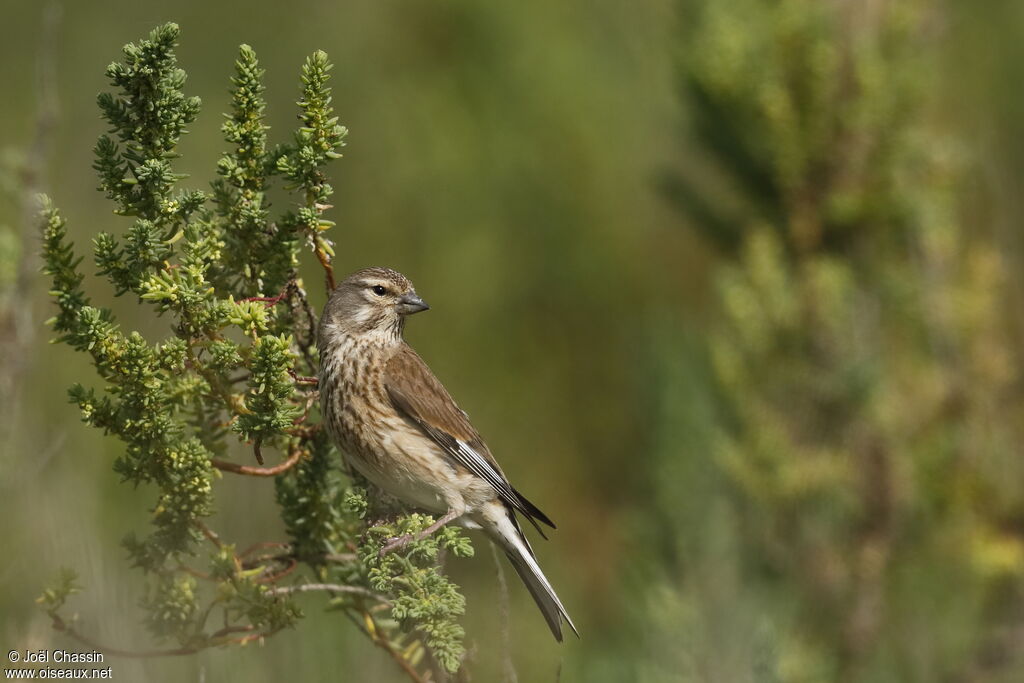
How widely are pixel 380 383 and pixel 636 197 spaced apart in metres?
5.41

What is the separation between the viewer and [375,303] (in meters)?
3.98

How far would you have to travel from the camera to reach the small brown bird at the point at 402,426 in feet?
11.7

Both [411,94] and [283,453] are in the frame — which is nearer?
[283,453]

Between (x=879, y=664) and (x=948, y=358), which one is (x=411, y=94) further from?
(x=879, y=664)

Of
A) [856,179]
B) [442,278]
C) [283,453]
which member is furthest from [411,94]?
[283,453]

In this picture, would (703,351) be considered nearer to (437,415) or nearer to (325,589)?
(437,415)

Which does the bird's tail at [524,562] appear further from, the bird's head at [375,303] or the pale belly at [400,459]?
the bird's head at [375,303]

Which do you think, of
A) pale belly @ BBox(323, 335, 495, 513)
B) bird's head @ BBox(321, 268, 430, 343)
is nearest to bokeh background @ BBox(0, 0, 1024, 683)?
pale belly @ BBox(323, 335, 495, 513)

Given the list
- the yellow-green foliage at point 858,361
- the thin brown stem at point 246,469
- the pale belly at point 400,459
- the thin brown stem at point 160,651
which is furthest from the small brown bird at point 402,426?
the yellow-green foliage at point 858,361

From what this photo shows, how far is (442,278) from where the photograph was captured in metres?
8.37

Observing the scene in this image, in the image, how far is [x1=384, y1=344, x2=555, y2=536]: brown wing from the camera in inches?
152

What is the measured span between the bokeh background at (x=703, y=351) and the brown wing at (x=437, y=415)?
579mm

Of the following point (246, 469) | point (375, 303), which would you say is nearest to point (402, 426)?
point (375, 303)

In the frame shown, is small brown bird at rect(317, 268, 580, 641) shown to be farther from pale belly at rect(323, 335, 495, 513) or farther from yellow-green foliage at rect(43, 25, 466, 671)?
yellow-green foliage at rect(43, 25, 466, 671)
